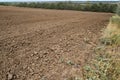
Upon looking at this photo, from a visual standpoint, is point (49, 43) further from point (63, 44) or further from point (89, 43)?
point (89, 43)

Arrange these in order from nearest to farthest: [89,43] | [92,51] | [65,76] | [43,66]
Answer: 1. [65,76]
2. [43,66]
3. [92,51]
4. [89,43]

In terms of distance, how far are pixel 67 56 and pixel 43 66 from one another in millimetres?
1336

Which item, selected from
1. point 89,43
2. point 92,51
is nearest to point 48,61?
point 92,51

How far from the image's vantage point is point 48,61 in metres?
7.28

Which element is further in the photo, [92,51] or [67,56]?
[92,51]

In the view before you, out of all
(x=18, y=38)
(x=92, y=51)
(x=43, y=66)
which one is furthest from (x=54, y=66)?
(x=18, y=38)

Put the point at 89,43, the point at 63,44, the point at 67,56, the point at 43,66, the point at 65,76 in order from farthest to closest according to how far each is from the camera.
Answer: the point at 89,43, the point at 63,44, the point at 67,56, the point at 43,66, the point at 65,76

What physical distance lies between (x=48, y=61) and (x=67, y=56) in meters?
0.88

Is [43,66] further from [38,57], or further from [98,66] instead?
[98,66]

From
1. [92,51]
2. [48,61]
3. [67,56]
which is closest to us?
[48,61]

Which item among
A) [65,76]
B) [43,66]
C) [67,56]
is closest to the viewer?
[65,76]

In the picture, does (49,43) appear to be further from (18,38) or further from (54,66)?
(54,66)

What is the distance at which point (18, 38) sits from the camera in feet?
31.8

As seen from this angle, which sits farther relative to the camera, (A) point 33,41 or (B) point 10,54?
(A) point 33,41
